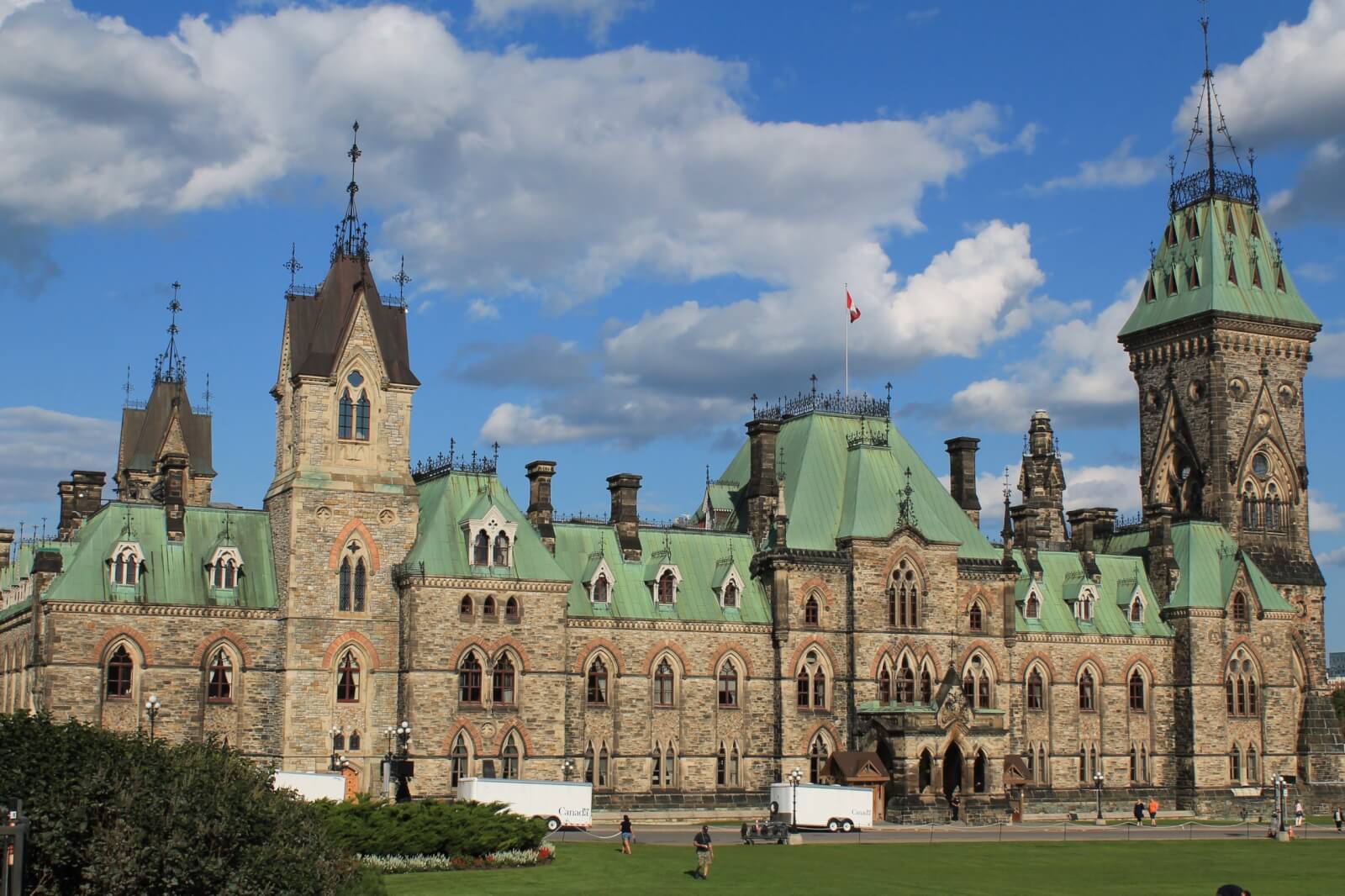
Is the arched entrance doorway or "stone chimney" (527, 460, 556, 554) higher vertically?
"stone chimney" (527, 460, 556, 554)

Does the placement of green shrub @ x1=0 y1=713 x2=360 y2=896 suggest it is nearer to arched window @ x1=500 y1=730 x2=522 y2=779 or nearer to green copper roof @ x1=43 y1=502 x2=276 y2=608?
green copper roof @ x1=43 y1=502 x2=276 y2=608

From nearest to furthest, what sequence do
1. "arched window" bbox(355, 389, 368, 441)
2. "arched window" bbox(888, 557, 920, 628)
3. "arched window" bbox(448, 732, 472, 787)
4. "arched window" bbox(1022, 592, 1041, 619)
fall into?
1. "arched window" bbox(448, 732, 472, 787)
2. "arched window" bbox(355, 389, 368, 441)
3. "arched window" bbox(888, 557, 920, 628)
4. "arched window" bbox(1022, 592, 1041, 619)

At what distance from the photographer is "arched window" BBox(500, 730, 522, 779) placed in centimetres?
7119

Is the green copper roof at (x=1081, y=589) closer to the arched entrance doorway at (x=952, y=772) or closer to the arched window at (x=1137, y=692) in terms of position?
the arched window at (x=1137, y=692)

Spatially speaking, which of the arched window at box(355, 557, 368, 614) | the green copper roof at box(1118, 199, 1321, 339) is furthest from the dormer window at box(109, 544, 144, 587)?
the green copper roof at box(1118, 199, 1321, 339)

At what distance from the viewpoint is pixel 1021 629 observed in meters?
87.1

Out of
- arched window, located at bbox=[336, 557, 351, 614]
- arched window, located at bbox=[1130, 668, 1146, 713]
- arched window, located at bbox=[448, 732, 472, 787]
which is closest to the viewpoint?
arched window, located at bbox=[448, 732, 472, 787]

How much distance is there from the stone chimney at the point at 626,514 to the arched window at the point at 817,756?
11677 millimetres

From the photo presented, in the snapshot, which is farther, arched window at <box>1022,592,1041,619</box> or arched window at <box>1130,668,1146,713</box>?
arched window at <box>1130,668,1146,713</box>

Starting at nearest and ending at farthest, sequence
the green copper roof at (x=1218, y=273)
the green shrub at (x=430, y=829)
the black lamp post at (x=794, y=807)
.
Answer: the green shrub at (x=430, y=829), the black lamp post at (x=794, y=807), the green copper roof at (x=1218, y=273)

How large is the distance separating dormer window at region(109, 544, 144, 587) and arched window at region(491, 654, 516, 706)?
48.4 feet

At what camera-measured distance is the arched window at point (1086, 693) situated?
88875 mm

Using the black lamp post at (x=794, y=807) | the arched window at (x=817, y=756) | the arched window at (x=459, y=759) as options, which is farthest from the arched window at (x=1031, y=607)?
the arched window at (x=459, y=759)

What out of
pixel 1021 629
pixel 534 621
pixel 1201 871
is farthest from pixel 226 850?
pixel 1021 629
